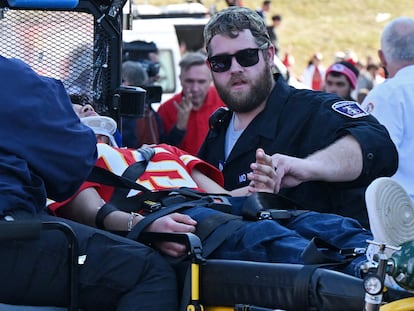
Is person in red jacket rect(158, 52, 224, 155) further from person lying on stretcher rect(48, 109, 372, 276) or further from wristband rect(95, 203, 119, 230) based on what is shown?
wristband rect(95, 203, 119, 230)

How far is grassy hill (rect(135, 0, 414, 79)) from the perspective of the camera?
2934 cm

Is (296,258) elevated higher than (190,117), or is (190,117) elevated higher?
(296,258)

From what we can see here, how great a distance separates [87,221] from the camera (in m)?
3.88

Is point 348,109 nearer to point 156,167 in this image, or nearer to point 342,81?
point 156,167

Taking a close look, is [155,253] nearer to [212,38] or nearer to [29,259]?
[29,259]

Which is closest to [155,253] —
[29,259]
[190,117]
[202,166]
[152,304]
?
[152,304]

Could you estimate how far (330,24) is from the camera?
32.3 metres

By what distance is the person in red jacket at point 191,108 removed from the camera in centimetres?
880

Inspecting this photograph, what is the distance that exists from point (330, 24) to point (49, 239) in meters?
29.8

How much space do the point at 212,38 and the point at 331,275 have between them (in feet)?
7.13

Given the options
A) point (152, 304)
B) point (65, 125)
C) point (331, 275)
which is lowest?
point (152, 304)

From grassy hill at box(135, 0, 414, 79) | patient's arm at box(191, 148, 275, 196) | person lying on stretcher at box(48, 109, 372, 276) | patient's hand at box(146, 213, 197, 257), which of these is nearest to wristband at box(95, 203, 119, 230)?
person lying on stretcher at box(48, 109, 372, 276)

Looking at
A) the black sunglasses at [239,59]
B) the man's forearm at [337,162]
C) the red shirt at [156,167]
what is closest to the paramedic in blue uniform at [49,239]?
the red shirt at [156,167]

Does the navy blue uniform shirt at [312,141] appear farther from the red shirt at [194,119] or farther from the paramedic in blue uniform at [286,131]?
the red shirt at [194,119]
